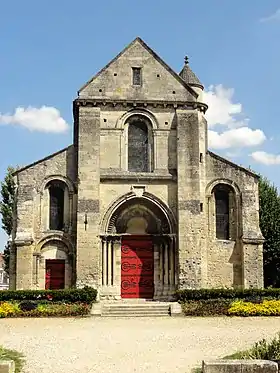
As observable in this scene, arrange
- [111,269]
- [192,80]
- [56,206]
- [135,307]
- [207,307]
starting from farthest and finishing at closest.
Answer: [192,80] < [56,206] < [111,269] < [135,307] < [207,307]

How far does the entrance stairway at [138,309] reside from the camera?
932 inches

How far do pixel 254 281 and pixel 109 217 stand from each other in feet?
24.7

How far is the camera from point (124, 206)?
2788cm

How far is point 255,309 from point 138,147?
999 cm

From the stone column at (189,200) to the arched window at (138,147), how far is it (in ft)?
5.36

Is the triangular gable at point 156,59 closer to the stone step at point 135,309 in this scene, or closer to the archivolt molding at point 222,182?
the archivolt molding at point 222,182

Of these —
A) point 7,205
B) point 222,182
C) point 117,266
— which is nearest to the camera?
point 117,266

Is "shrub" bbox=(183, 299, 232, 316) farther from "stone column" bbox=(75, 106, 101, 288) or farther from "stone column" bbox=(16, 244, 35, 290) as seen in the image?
"stone column" bbox=(16, 244, 35, 290)

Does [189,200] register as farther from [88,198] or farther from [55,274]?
[55,274]

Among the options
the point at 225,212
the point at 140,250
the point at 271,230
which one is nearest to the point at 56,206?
the point at 140,250

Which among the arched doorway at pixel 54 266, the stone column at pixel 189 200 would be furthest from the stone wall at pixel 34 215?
the stone column at pixel 189 200

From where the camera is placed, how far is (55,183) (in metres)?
28.4

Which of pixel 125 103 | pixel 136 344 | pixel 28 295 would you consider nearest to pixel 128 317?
pixel 28 295

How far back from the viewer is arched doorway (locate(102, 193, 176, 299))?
2738 centimetres
